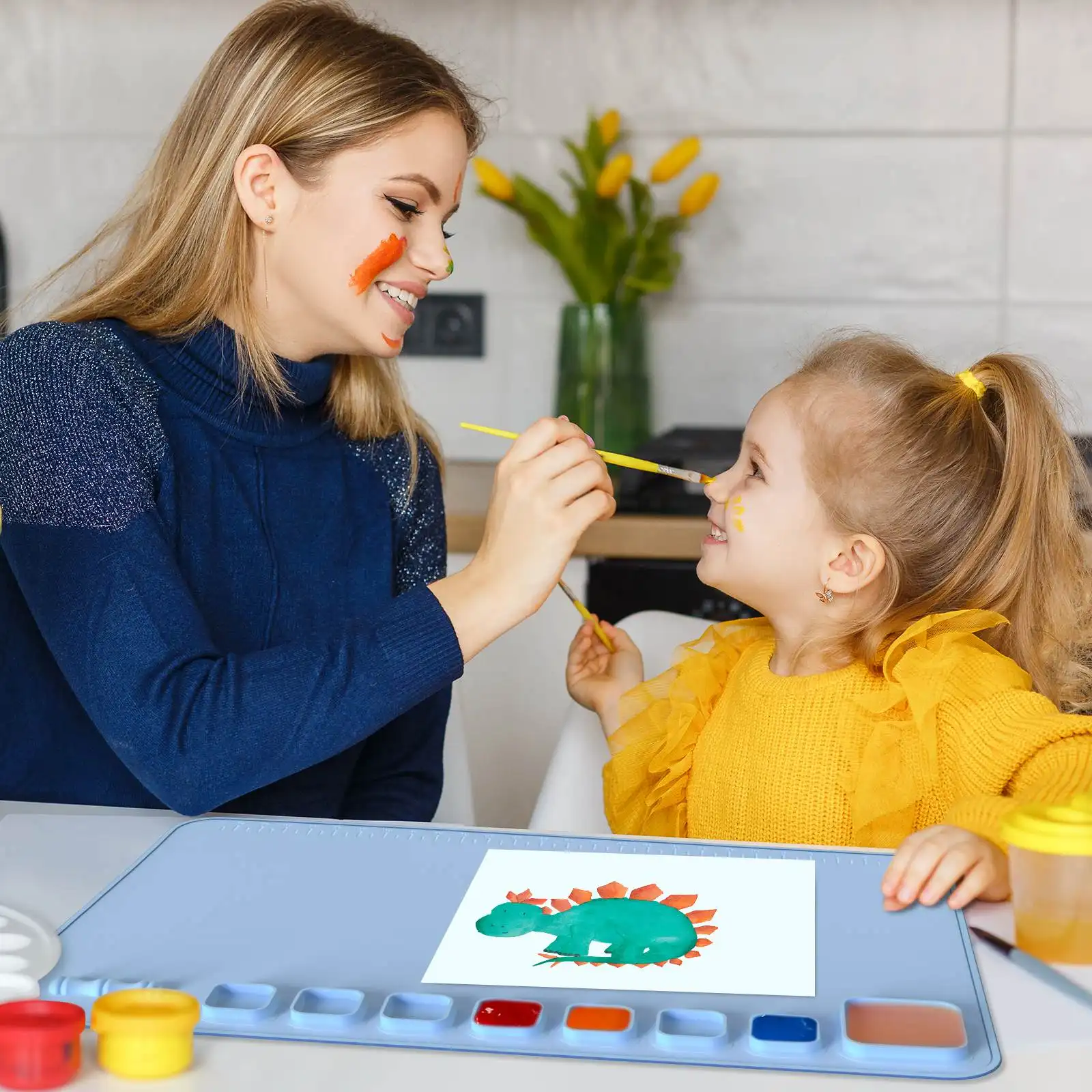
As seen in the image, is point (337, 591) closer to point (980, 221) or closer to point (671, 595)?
point (671, 595)

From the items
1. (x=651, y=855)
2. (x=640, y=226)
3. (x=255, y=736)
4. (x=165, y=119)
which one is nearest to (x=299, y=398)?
(x=255, y=736)

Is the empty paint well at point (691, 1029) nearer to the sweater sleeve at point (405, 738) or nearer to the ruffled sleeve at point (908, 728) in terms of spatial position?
the ruffled sleeve at point (908, 728)

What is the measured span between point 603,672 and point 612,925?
66 cm

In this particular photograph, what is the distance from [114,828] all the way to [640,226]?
5.35 ft

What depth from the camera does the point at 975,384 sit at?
135cm

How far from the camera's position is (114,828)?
3.17ft

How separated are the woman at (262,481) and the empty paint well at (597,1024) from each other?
425 mm

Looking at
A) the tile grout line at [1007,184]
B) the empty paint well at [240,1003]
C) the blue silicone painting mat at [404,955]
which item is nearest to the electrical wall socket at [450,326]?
the tile grout line at [1007,184]

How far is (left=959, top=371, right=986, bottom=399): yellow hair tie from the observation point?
134 centimetres

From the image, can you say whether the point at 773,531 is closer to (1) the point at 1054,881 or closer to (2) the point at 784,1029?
(1) the point at 1054,881

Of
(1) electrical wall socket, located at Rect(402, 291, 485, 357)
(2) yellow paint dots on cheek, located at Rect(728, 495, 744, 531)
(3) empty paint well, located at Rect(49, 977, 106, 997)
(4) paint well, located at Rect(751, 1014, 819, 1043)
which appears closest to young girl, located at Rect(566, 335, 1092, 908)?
(2) yellow paint dots on cheek, located at Rect(728, 495, 744, 531)

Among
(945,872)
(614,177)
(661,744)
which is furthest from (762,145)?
(945,872)

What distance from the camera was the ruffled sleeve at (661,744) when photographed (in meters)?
1.32

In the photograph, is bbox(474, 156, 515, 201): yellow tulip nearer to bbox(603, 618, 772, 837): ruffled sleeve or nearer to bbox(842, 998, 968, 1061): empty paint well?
bbox(603, 618, 772, 837): ruffled sleeve
